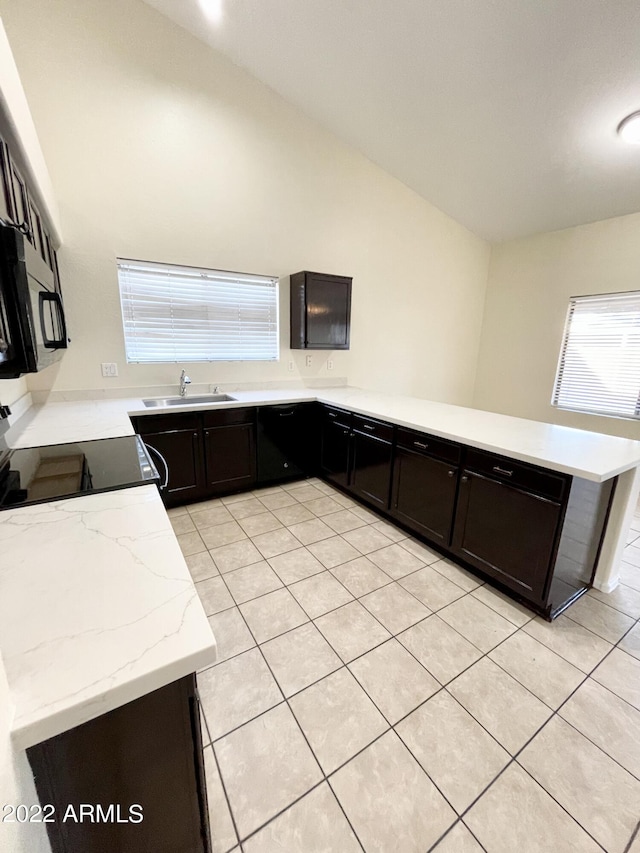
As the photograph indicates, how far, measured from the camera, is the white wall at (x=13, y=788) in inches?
17.1

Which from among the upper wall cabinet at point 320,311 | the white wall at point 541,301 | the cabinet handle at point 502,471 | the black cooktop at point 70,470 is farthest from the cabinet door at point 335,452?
the white wall at point 541,301

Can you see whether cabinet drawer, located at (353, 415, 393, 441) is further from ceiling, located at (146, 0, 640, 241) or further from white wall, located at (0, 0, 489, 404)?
ceiling, located at (146, 0, 640, 241)

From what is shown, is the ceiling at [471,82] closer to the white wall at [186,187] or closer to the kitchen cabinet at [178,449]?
the white wall at [186,187]

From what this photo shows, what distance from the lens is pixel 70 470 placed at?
1.50 m

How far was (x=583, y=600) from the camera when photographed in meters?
2.10

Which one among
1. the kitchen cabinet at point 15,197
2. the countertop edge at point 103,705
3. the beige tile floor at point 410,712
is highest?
the kitchen cabinet at point 15,197

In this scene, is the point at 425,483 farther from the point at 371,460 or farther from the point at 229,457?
the point at 229,457

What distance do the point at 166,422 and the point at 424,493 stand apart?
201 cm

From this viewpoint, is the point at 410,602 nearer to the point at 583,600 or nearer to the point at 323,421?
the point at 583,600

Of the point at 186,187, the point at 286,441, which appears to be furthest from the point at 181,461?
the point at 186,187

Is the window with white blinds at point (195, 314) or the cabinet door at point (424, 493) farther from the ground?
the window with white blinds at point (195, 314)

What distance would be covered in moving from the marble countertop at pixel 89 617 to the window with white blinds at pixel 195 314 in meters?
2.33

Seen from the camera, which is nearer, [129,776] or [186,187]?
[129,776]

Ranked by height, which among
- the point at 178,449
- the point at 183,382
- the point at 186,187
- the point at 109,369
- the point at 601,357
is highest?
the point at 186,187
